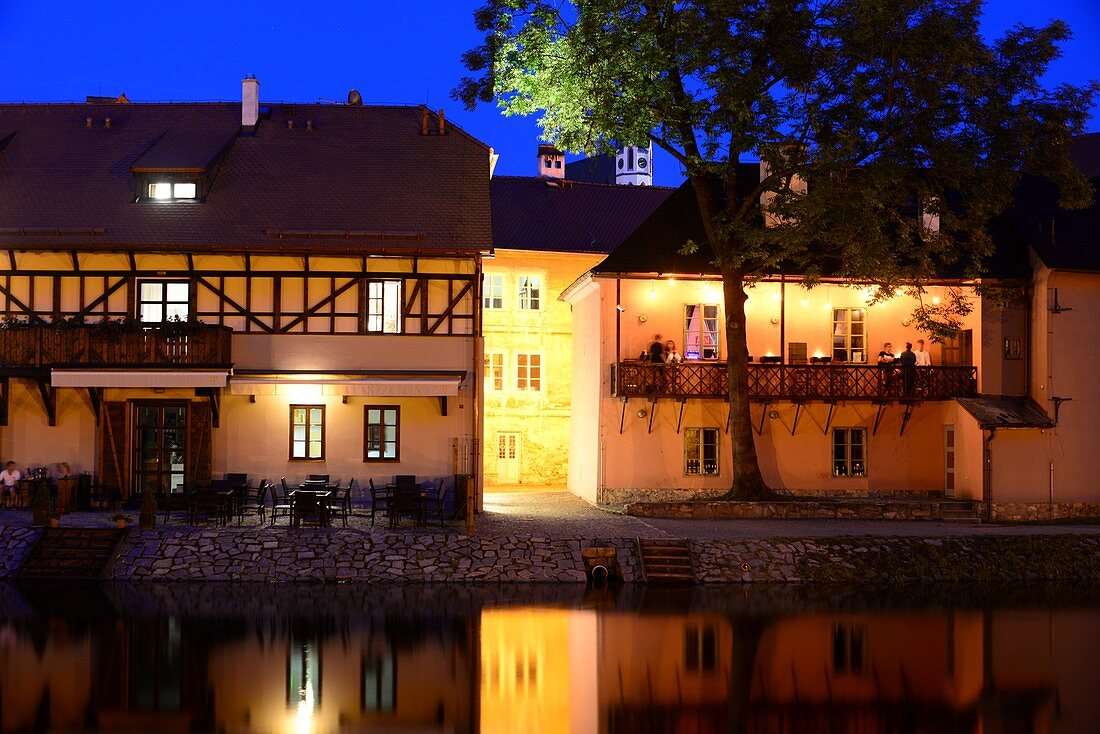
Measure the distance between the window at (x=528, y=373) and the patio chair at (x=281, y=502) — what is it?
37.8 ft

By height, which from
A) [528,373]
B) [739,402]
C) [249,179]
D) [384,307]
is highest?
[249,179]

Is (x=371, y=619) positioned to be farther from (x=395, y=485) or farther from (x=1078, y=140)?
(x=1078, y=140)

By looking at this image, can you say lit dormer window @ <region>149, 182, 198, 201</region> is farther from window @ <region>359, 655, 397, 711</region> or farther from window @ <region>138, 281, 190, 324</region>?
window @ <region>359, 655, 397, 711</region>

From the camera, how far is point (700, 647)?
17766 mm

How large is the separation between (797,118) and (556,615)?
1396 centimetres

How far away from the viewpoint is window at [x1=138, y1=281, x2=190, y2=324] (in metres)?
28.9

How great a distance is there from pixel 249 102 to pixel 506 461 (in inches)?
514

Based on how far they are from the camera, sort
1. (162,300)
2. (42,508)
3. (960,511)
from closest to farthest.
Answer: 1. (42,508)
2. (162,300)
3. (960,511)

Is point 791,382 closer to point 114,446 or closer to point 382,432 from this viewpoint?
point 382,432

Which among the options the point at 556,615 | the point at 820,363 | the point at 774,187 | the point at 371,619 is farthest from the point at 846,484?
the point at 371,619

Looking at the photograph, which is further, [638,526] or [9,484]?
[9,484]

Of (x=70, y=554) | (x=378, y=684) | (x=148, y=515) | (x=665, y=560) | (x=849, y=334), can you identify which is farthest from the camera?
(x=849, y=334)

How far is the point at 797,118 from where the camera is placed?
1117 inches

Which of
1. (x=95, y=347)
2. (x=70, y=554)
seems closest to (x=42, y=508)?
(x=70, y=554)
